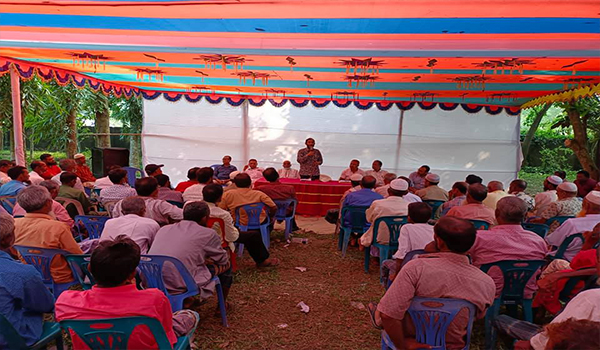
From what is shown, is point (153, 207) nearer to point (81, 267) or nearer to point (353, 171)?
point (81, 267)

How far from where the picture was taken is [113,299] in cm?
173

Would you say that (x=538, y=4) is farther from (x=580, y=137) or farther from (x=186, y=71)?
(x=580, y=137)

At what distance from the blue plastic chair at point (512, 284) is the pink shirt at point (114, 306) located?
84.9 inches

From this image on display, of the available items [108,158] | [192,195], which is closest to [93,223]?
[192,195]

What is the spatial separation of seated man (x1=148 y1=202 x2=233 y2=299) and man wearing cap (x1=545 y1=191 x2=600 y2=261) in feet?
8.97

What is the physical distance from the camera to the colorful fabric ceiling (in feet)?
11.3

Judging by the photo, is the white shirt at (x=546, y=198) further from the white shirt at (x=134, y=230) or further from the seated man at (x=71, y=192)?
the seated man at (x=71, y=192)

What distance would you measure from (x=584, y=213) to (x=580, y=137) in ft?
22.4

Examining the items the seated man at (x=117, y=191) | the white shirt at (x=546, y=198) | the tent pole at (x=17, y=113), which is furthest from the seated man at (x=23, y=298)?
the tent pole at (x=17, y=113)

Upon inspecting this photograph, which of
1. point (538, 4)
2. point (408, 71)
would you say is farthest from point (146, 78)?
point (538, 4)

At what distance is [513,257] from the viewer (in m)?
2.81

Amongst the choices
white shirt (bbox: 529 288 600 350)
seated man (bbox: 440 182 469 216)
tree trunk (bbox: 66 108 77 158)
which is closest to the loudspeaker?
tree trunk (bbox: 66 108 77 158)

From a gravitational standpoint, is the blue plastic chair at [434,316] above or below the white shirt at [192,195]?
below

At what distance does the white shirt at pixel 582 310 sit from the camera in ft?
5.54
